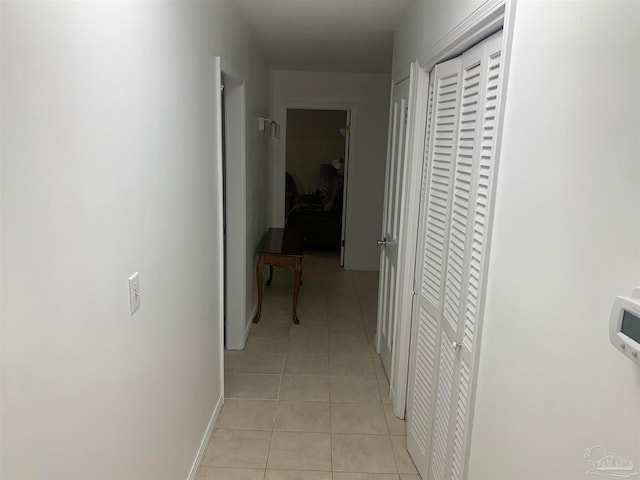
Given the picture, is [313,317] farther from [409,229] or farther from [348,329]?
[409,229]

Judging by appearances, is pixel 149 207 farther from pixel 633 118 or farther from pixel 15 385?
pixel 633 118

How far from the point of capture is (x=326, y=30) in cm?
323

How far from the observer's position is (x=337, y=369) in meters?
3.29

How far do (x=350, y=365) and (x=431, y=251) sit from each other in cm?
152

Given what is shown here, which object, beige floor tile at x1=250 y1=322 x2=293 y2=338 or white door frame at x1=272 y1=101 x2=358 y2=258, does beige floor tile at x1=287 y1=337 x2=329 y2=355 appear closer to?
beige floor tile at x1=250 y1=322 x2=293 y2=338

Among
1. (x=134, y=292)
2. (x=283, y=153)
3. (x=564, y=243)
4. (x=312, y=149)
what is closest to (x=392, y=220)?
(x=134, y=292)

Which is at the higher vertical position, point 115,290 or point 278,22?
point 278,22

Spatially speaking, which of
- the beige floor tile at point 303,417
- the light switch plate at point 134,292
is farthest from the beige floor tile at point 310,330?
the light switch plate at point 134,292

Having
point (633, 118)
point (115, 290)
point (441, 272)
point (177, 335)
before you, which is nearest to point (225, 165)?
point (177, 335)

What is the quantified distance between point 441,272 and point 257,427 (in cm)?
140

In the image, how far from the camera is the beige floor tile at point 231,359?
3.23 m

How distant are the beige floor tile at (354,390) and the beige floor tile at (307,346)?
0.42m

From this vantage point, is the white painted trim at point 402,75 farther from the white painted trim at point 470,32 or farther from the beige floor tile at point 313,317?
the beige floor tile at point 313,317

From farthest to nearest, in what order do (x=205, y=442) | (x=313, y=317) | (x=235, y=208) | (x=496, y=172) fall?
(x=313, y=317)
(x=235, y=208)
(x=205, y=442)
(x=496, y=172)
